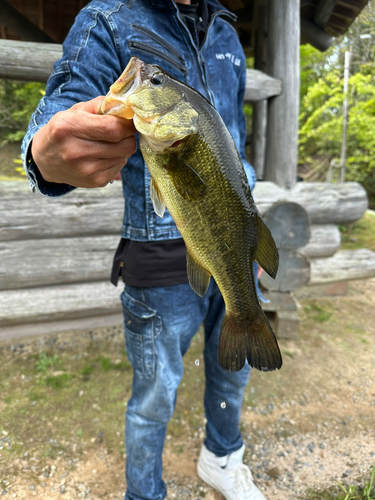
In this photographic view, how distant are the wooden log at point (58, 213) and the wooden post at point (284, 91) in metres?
2.28

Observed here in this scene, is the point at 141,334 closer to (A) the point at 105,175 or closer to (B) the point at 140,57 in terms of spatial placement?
(A) the point at 105,175

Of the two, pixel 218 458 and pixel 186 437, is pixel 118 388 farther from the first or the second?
pixel 218 458

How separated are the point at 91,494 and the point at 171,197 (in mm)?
2639

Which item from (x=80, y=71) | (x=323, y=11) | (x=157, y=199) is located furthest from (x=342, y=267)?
(x=80, y=71)

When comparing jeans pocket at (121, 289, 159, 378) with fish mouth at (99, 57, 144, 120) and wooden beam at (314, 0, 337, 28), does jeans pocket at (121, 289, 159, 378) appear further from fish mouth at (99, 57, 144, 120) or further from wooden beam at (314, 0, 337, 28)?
wooden beam at (314, 0, 337, 28)

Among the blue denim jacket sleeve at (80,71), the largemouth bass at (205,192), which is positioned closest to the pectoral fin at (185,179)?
the largemouth bass at (205,192)

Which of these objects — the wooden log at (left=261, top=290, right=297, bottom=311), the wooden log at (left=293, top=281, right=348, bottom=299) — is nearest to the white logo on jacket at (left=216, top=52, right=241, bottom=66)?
the wooden log at (left=261, top=290, right=297, bottom=311)

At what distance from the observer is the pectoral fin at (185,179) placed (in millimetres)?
1195

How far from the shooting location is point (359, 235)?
9945 millimetres

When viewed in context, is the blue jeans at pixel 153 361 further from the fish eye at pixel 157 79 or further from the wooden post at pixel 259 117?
the wooden post at pixel 259 117

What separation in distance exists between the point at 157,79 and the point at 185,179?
0.35 m

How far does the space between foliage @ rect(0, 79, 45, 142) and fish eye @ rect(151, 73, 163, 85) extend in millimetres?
13790

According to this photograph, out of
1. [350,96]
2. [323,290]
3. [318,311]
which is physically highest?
[350,96]

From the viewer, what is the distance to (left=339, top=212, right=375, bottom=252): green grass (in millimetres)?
9281
